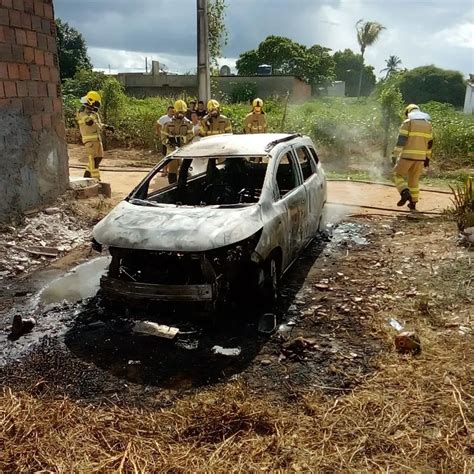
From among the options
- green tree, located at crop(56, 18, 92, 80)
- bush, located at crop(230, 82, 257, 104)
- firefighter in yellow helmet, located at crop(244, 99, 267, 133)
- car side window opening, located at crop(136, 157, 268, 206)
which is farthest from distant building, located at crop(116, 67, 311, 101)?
car side window opening, located at crop(136, 157, 268, 206)

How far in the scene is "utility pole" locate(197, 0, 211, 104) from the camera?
12508mm

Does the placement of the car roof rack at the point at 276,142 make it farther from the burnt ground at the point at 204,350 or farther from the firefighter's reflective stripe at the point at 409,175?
the firefighter's reflective stripe at the point at 409,175

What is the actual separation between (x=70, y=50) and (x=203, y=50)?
3934 cm

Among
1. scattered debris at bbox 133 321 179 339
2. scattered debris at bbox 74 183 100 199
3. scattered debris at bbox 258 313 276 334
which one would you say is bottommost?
scattered debris at bbox 258 313 276 334

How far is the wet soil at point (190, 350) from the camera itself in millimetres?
3527

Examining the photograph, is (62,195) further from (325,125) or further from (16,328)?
(325,125)

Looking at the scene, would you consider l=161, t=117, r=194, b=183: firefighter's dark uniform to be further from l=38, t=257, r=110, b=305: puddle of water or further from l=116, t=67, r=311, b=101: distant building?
l=116, t=67, r=311, b=101: distant building

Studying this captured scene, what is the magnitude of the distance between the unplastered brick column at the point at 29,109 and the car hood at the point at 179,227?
3022 mm

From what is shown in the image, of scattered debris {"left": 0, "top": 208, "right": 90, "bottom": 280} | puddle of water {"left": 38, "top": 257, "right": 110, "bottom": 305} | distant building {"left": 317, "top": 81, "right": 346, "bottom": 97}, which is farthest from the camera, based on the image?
distant building {"left": 317, "top": 81, "right": 346, "bottom": 97}

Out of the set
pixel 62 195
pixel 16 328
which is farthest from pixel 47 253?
pixel 16 328

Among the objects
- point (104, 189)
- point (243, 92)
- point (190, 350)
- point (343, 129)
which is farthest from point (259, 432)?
point (243, 92)

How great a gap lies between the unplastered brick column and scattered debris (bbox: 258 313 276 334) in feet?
14.0

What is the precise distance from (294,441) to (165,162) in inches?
142

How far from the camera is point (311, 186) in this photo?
19.9ft
